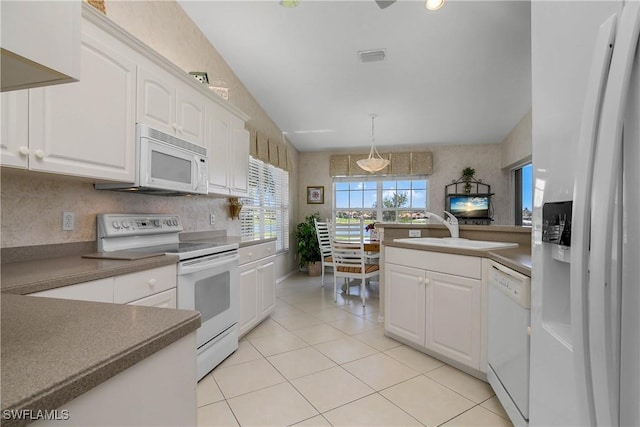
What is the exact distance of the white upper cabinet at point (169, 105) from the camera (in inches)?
80.1

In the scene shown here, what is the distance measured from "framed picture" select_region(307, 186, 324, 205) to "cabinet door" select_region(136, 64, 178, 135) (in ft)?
13.7

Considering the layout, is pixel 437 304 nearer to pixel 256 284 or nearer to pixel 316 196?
pixel 256 284

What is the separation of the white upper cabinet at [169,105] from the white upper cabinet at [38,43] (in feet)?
5.34

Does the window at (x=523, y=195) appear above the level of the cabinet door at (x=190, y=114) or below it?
below

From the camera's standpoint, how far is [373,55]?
3.36 metres

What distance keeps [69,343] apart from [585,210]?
3.17 ft

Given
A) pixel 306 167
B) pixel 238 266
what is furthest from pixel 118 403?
pixel 306 167

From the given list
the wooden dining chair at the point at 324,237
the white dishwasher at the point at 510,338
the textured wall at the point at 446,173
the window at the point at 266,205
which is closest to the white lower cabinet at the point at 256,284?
the window at the point at 266,205

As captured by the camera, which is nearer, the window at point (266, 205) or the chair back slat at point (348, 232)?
the window at point (266, 205)

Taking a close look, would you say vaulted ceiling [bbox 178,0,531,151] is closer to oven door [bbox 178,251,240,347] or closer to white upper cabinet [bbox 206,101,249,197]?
white upper cabinet [bbox 206,101,249,197]

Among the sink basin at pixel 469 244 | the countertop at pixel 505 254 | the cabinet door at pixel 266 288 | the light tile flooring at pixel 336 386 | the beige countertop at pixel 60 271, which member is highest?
the sink basin at pixel 469 244

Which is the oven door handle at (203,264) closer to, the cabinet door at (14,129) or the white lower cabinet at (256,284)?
the white lower cabinet at (256,284)

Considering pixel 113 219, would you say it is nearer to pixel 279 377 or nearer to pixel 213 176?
pixel 213 176

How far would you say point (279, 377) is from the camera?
2.11 metres
